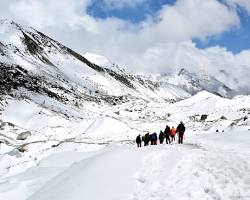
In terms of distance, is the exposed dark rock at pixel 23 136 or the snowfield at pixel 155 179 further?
the exposed dark rock at pixel 23 136

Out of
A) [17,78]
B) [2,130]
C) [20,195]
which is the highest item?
[17,78]

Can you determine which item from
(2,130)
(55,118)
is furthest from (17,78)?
(2,130)

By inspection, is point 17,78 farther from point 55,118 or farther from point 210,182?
point 210,182

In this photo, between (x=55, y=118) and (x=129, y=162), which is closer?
(x=129, y=162)

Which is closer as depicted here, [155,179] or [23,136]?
[155,179]

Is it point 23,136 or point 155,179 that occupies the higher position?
point 23,136

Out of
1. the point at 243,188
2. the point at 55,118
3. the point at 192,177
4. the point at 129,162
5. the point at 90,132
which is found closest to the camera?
the point at 243,188

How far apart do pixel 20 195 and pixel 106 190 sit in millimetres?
7465

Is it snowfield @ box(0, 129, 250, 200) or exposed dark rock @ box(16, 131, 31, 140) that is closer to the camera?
snowfield @ box(0, 129, 250, 200)

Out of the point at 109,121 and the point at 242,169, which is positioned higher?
the point at 109,121

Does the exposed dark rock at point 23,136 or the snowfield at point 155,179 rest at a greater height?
the exposed dark rock at point 23,136

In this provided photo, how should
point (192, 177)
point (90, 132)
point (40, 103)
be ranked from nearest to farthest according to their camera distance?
1. point (192, 177)
2. point (90, 132)
3. point (40, 103)

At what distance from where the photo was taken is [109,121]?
8969 cm

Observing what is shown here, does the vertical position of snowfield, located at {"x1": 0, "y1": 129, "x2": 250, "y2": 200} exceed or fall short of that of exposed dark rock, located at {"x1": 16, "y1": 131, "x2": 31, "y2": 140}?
it falls short
